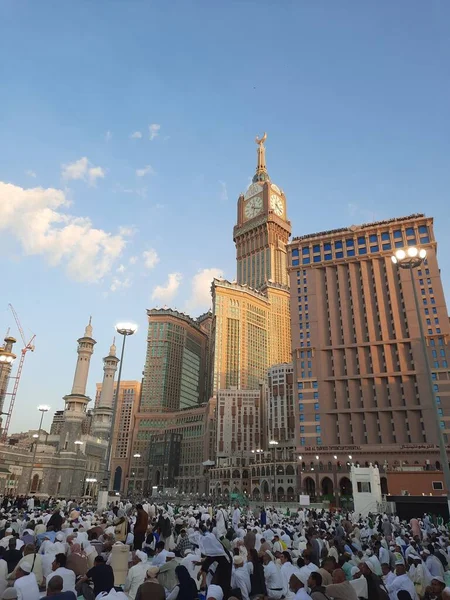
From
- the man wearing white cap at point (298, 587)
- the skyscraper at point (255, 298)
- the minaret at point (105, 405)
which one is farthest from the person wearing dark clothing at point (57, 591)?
the skyscraper at point (255, 298)

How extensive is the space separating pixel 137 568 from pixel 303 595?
4.40 m

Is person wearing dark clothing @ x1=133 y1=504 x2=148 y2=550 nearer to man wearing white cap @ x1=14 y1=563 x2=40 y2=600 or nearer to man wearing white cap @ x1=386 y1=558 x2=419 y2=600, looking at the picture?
man wearing white cap @ x1=14 y1=563 x2=40 y2=600

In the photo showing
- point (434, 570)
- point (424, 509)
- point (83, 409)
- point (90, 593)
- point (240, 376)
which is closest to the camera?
point (90, 593)

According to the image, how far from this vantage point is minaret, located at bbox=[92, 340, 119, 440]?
102 m

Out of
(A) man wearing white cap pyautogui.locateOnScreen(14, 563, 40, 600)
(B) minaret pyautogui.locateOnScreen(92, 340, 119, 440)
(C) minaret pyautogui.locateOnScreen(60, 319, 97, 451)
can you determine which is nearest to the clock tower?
(B) minaret pyautogui.locateOnScreen(92, 340, 119, 440)

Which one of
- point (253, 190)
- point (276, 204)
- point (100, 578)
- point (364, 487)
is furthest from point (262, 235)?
point (100, 578)

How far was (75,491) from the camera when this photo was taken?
7519cm

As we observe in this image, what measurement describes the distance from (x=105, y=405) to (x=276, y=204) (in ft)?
A: 365

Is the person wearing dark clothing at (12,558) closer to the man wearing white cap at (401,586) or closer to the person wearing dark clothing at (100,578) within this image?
the person wearing dark clothing at (100,578)

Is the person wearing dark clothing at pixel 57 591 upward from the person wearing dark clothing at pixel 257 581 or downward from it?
upward

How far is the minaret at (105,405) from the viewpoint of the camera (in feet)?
336

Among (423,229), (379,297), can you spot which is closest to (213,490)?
(379,297)

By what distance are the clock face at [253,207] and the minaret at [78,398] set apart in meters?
109

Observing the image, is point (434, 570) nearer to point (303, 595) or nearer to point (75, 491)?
point (303, 595)
